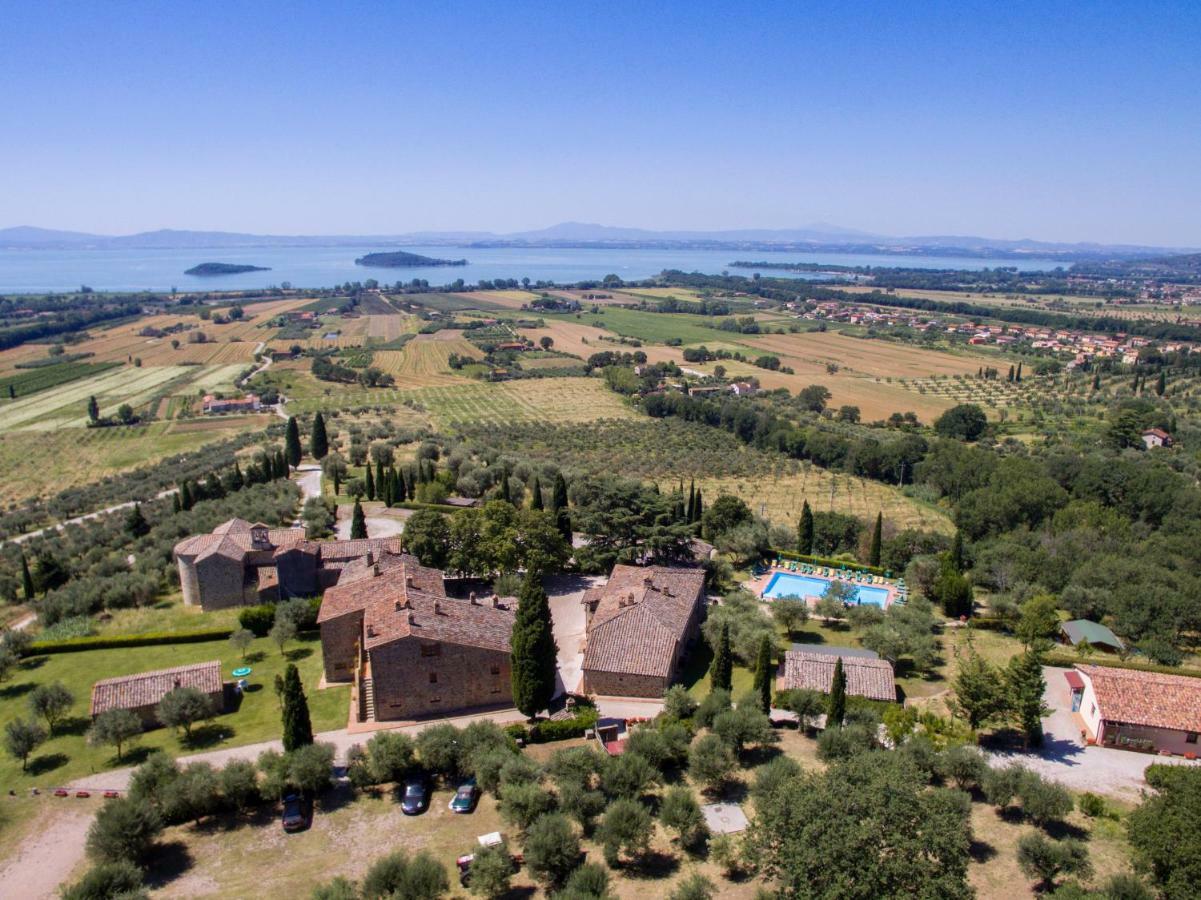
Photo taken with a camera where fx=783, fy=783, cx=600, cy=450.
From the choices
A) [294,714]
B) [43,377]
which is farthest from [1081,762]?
[43,377]

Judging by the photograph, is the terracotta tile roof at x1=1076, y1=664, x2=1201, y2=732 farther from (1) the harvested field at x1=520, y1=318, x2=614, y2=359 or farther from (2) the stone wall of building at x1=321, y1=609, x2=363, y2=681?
(1) the harvested field at x1=520, y1=318, x2=614, y2=359

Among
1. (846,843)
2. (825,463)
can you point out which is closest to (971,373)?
(825,463)

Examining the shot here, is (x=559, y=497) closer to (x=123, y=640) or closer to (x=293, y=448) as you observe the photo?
(x=123, y=640)

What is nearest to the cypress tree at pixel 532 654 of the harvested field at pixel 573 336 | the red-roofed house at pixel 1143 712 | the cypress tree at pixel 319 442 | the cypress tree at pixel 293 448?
the red-roofed house at pixel 1143 712

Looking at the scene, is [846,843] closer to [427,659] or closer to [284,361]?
[427,659]

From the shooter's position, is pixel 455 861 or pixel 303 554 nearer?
pixel 455 861

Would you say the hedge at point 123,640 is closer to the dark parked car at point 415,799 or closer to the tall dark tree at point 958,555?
the dark parked car at point 415,799
